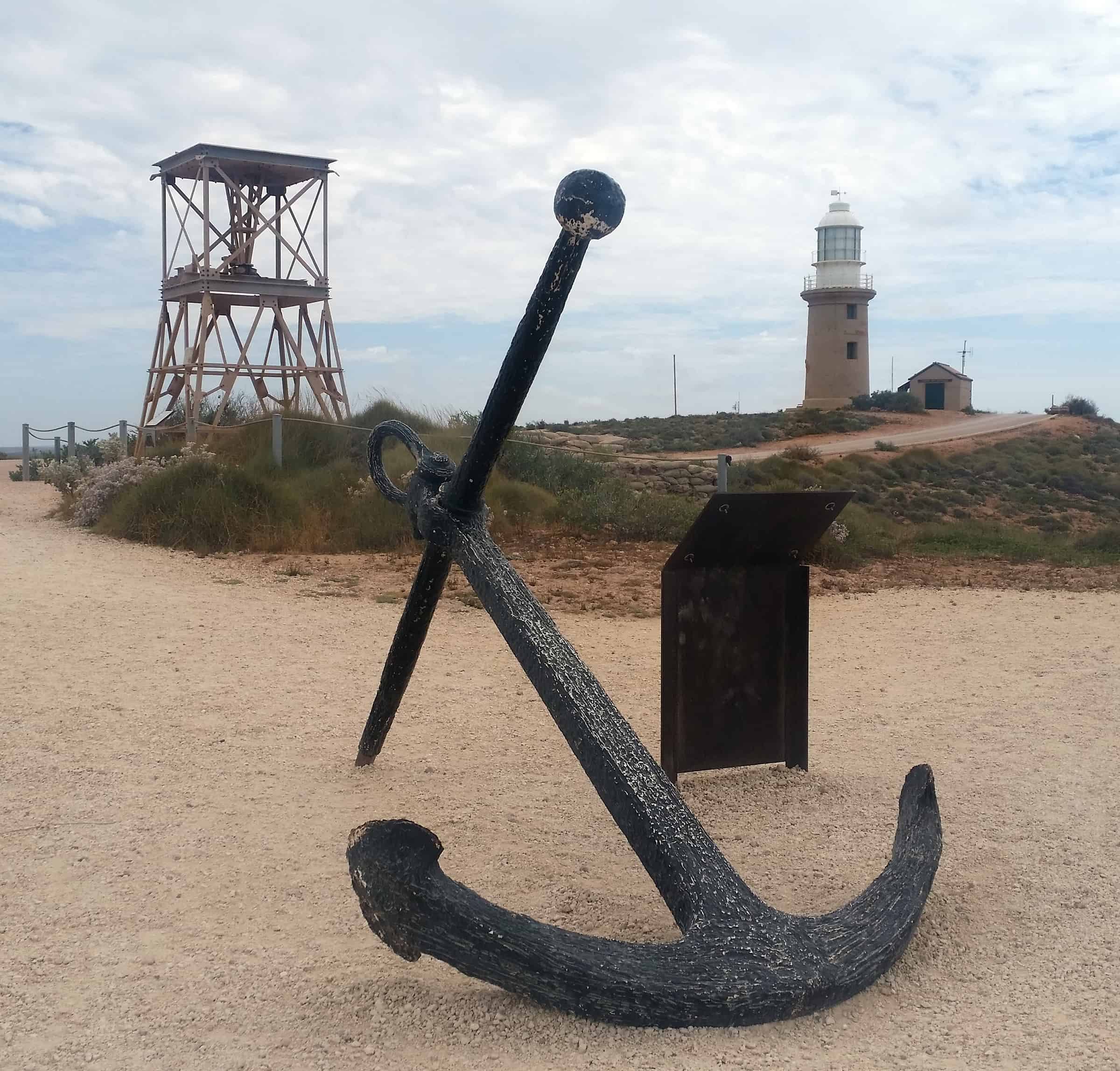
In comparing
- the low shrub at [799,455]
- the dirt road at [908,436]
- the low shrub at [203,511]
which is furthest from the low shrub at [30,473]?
the low shrub at [799,455]

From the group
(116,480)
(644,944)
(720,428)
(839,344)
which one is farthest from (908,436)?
(644,944)

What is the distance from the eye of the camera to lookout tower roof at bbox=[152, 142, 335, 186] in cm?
1399

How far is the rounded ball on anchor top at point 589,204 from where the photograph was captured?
2.09 m

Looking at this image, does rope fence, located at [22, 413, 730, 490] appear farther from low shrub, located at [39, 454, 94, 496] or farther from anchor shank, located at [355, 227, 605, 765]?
anchor shank, located at [355, 227, 605, 765]

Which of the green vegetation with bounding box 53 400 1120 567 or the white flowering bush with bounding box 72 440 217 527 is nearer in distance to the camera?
the green vegetation with bounding box 53 400 1120 567

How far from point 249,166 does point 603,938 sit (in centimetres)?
1422

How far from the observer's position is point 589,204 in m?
2.09

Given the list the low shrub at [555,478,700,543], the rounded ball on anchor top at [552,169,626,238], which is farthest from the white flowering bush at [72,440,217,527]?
the rounded ball on anchor top at [552,169,626,238]

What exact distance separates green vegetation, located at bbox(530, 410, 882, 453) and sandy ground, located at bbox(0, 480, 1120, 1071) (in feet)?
60.6

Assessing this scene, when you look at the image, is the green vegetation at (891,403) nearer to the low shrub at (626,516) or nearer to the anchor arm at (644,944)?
the low shrub at (626,516)

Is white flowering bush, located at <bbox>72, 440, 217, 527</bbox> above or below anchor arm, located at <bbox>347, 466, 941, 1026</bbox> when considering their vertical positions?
above

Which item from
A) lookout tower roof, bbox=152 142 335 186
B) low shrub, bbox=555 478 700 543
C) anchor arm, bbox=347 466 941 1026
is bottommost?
anchor arm, bbox=347 466 941 1026

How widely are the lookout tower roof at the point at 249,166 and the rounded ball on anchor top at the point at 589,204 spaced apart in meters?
13.3

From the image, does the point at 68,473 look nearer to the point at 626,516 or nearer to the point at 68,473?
the point at 68,473
